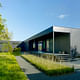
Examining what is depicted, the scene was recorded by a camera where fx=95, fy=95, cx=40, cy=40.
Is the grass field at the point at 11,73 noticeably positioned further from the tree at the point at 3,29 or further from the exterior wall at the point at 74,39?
the exterior wall at the point at 74,39

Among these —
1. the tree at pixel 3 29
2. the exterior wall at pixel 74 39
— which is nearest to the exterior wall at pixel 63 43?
the exterior wall at pixel 74 39

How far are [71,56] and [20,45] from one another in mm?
21209

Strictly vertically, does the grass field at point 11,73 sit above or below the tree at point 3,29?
below

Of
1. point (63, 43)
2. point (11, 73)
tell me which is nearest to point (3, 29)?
point (11, 73)

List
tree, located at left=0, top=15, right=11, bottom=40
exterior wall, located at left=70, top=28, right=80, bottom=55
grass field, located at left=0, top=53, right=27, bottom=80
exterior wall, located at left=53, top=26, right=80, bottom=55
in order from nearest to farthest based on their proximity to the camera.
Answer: grass field, located at left=0, top=53, right=27, bottom=80 → tree, located at left=0, top=15, right=11, bottom=40 → exterior wall, located at left=53, top=26, right=80, bottom=55 → exterior wall, located at left=70, top=28, right=80, bottom=55

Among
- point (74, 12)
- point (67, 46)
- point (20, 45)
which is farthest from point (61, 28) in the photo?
point (20, 45)

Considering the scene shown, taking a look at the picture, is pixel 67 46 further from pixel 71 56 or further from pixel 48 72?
pixel 48 72

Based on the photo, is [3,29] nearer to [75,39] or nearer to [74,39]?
[74,39]

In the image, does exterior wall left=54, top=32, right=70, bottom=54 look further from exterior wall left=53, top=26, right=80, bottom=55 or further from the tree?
the tree

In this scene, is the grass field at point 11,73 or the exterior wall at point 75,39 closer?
the grass field at point 11,73

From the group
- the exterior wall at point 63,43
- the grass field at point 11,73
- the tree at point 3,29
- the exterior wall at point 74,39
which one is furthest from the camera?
the exterior wall at point 63,43

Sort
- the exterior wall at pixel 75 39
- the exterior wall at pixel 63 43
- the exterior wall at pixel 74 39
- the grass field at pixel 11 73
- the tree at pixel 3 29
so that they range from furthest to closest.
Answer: the exterior wall at pixel 63 43, the exterior wall at pixel 75 39, the exterior wall at pixel 74 39, the tree at pixel 3 29, the grass field at pixel 11 73

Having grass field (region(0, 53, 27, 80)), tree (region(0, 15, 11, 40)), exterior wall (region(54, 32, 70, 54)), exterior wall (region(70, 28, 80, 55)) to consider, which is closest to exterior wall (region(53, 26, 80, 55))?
exterior wall (region(70, 28, 80, 55))

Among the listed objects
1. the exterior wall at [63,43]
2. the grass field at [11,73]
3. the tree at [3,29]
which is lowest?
the grass field at [11,73]
